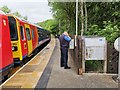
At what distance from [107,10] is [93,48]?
892cm

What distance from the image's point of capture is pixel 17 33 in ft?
45.3

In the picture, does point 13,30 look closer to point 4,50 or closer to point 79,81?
point 4,50

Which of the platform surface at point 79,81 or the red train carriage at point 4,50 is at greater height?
the red train carriage at point 4,50

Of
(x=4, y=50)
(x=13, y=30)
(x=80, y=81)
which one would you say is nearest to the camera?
(x=80, y=81)

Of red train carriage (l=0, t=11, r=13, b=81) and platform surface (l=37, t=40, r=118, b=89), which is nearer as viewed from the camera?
platform surface (l=37, t=40, r=118, b=89)

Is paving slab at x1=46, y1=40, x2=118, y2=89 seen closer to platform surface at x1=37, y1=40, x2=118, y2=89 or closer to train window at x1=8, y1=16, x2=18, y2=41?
platform surface at x1=37, y1=40, x2=118, y2=89

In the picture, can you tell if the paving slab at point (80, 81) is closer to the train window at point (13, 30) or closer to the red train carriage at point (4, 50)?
the red train carriage at point (4, 50)

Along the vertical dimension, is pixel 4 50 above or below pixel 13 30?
below

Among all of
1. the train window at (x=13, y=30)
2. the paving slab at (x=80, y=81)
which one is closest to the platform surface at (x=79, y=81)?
the paving slab at (x=80, y=81)

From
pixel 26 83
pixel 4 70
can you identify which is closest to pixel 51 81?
pixel 26 83

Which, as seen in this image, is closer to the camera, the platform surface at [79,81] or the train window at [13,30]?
the platform surface at [79,81]

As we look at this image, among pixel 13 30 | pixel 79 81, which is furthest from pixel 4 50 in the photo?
pixel 13 30

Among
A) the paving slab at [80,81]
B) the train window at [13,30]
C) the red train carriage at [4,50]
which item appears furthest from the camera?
the train window at [13,30]

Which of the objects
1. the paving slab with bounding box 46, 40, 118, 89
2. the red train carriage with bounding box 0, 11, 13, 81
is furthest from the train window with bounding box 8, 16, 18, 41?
the paving slab with bounding box 46, 40, 118, 89
